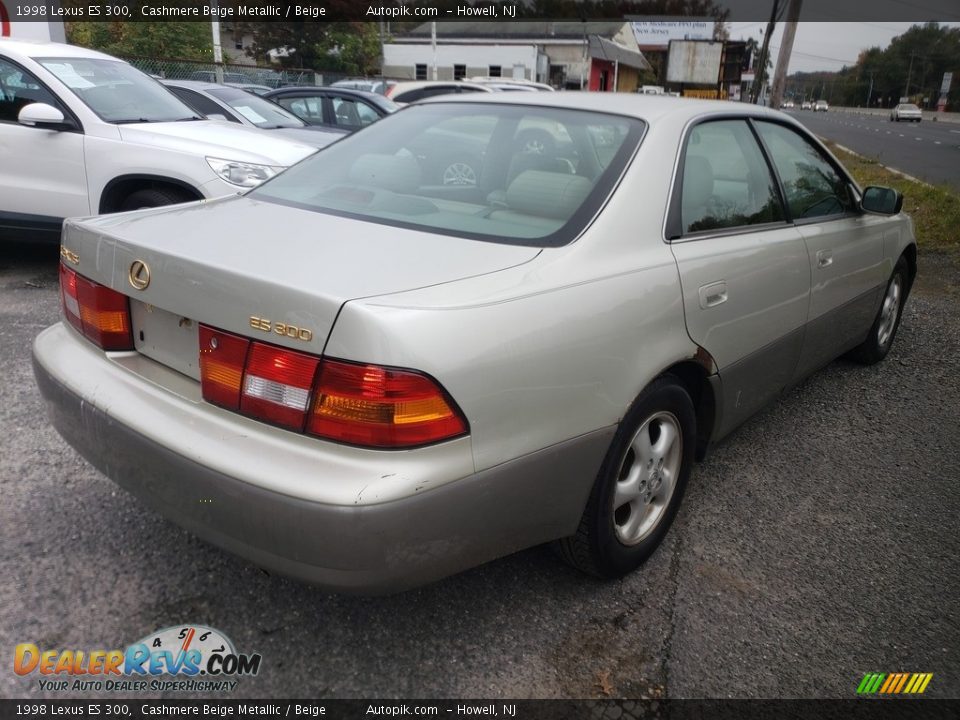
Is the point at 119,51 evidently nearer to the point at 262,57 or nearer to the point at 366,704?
the point at 262,57

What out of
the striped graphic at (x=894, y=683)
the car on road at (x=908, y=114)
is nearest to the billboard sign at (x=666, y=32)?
the car on road at (x=908, y=114)

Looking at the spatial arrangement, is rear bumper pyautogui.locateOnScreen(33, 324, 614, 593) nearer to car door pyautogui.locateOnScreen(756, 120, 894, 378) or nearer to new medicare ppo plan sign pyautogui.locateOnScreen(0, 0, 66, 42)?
car door pyautogui.locateOnScreen(756, 120, 894, 378)

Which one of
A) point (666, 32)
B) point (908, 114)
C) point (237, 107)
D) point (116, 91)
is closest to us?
point (116, 91)

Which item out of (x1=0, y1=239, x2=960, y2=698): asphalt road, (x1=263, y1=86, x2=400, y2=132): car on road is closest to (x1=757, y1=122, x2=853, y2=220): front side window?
(x1=0, y1=239, x2=960, y2=698): asphalt road

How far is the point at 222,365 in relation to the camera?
197cm

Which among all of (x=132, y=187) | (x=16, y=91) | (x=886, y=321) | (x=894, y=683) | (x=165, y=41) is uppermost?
(x=165, y=41)

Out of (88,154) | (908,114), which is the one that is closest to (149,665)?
(88,154)

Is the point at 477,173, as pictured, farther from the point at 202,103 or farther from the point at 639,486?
the point at 202,103

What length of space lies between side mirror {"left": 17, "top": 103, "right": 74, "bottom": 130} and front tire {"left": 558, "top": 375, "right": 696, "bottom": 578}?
493 centimetres

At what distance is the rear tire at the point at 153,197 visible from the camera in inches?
218

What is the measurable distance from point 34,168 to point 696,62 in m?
34.0

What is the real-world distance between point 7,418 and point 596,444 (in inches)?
111

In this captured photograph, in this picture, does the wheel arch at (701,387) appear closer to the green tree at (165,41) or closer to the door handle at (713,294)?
the door handle at (713,294)

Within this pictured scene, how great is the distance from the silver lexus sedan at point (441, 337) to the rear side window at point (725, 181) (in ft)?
0.04
